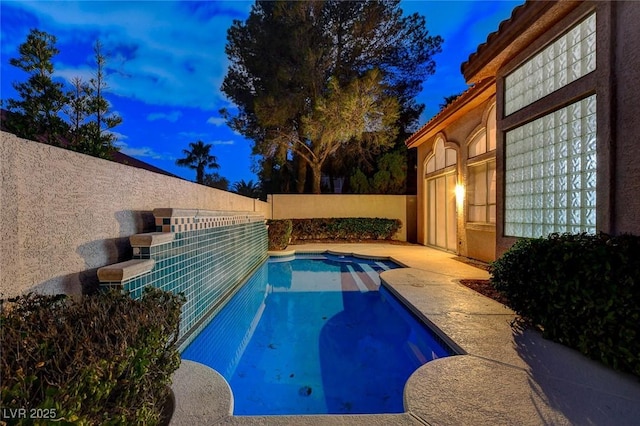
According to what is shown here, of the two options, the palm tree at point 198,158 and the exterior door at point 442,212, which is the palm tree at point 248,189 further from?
the exterior door at point 442,212

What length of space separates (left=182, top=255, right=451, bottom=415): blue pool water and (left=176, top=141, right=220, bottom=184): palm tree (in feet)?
77.7

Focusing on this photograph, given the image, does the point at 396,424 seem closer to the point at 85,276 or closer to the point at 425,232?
the point at 85,276

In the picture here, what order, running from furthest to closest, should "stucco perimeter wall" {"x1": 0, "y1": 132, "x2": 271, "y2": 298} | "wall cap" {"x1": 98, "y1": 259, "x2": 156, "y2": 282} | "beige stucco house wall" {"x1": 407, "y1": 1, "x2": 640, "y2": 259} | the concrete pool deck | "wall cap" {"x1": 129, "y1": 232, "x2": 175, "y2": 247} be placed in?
"beige stucco house wall" {"x1": 407, "y1": 1, "x2": 640, "y2": 259} < "wall cap" {"x1": 129, "y1": 232, "x2": 175, "y2": 247} < "wall cap" {"x1": 98, "y1": 259, "x2": 156, "y2": 282} < the concrete pool deck < "stucco perimeter wall" {"x1": 0, "y1": 132, "x2": 271, "y2": 298}

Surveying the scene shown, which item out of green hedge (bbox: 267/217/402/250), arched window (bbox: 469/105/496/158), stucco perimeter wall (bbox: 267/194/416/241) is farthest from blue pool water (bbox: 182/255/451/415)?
stucco perimeter wall (bbox: 267/194/416/241)

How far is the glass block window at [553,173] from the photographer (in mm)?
4426

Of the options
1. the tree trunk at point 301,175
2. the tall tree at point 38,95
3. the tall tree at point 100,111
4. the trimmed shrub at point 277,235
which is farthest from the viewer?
the tree trunk at point 301,175

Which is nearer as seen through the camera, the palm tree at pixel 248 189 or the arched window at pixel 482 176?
the arched window at pixel 482 176

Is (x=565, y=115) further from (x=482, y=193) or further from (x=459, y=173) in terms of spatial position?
(x=459, y=173)

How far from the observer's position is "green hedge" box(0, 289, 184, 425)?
1265mm

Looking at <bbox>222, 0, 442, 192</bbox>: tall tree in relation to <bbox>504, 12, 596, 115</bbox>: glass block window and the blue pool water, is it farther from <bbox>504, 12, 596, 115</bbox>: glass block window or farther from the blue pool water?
the blue pool water

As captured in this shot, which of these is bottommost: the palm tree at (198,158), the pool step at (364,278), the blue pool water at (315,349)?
the blue pool water at (315,349)

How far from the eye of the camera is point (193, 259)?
4.52m

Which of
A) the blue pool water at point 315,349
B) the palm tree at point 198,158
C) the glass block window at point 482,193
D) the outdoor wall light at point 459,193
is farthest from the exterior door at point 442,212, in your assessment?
the palm tree at point 198,158

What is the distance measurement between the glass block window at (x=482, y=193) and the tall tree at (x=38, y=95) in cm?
1115
